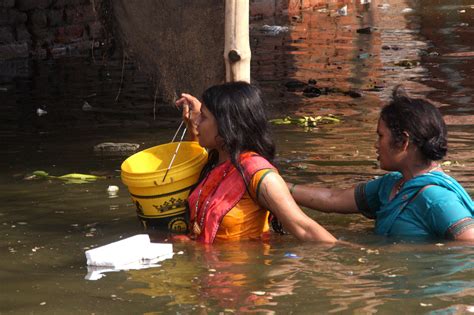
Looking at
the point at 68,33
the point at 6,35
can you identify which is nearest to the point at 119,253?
the point at 6,35

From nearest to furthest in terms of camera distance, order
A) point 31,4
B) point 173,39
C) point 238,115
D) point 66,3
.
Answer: point 238,115
point 173,39
point 31,4
point 66,3

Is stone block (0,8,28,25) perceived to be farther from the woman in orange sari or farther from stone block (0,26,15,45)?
the woman in orange sari

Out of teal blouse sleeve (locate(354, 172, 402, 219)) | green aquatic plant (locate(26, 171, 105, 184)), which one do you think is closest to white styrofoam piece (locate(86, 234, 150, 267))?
teal blouse sleeve (locate(354, 172, 402, 219))

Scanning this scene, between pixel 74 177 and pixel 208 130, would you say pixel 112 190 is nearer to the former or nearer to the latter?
pixel 74 177

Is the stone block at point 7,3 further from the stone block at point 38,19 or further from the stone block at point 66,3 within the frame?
the stone block at point 66,3

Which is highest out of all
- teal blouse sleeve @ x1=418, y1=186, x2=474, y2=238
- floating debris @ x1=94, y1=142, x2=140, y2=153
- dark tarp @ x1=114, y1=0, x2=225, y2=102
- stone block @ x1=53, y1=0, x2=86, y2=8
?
stone block @ x1=53, y1=0, x2=86, y2=8

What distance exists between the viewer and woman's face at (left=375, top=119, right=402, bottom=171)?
4.52m

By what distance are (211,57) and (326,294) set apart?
356 centimetres

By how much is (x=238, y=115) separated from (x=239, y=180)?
31 centimetres

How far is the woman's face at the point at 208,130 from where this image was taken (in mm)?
4594

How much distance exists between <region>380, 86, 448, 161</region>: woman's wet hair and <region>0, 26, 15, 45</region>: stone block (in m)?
9.21

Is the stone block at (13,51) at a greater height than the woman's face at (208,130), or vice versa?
the woman's face at (208,130)

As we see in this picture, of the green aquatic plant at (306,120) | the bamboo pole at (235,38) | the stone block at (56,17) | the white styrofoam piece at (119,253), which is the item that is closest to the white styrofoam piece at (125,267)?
the white styrofoam piece at (119,253)

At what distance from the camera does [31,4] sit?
13227 millimetres
